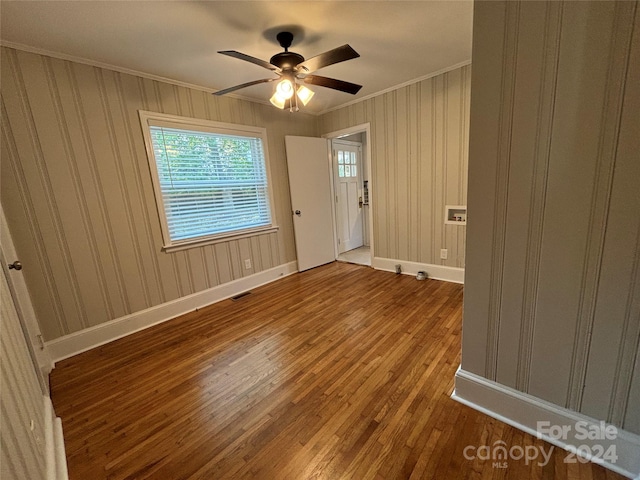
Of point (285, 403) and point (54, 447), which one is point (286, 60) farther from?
point (54, 447)

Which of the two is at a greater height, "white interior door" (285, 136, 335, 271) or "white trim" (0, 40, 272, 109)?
"white trim" (0, 40, 272, 109)

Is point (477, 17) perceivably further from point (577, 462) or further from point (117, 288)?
point (117, 288)

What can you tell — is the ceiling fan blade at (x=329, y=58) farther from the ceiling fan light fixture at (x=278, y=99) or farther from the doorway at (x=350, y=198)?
the doorway at (x=350, y=198)

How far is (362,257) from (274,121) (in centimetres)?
258

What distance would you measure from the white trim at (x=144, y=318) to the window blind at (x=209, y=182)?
2.21 feet

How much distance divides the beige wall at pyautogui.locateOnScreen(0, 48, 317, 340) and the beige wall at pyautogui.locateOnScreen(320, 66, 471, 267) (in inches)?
85.1

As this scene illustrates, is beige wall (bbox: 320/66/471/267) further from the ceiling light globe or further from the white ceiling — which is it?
the ceiling light globe

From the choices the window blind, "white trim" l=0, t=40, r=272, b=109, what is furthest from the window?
"white trim" l=0, t=40, r=272, b=109

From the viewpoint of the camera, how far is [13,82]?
1860mm

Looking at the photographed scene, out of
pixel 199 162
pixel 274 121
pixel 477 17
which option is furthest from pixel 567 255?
pixel 274 121

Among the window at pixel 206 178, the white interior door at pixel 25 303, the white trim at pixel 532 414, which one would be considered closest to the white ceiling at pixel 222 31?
the window at pixel 206 178

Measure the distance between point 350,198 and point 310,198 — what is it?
4.38 feet

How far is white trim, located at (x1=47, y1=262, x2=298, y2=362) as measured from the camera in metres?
2.17

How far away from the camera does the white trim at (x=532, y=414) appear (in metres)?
1.07
